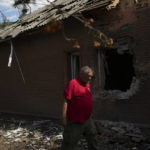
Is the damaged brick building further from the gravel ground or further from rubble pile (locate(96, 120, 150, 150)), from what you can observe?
the gravel ground


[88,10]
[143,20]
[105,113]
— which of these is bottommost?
[105,113]

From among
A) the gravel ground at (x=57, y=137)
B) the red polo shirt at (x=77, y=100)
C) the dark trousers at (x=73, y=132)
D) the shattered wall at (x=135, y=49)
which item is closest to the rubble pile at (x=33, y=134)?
the gravel ground at (x=57, y=137)

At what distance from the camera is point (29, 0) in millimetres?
3814

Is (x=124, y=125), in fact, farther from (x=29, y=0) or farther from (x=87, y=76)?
(x=29, y=0)

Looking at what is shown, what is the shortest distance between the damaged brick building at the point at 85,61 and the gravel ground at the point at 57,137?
60 centimetres

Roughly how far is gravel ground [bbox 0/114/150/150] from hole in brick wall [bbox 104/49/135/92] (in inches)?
67.0

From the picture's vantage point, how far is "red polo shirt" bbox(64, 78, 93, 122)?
388 centimetres

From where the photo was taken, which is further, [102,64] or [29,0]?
[102,64]

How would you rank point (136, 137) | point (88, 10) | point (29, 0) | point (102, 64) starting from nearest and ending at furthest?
1. point (29, 0)
2. point (136, 137)
3. point (88, 10)
4. point (102, 64)

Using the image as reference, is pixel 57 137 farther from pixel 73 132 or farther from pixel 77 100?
pixel 77 100

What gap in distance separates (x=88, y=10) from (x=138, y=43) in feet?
5.49

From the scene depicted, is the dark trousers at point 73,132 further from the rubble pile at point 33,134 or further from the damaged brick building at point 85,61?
the rubble pile at point 33,134

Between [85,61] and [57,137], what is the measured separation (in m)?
2.59

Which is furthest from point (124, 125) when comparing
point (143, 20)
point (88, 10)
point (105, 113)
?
point (88, 10)
